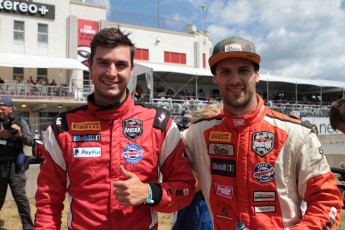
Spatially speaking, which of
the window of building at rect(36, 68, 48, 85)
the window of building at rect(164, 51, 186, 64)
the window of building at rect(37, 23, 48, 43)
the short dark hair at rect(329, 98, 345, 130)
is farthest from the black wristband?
the window of building at rect(164, 51, 186, 64)

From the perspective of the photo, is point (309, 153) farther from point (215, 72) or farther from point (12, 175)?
point (12, 175)

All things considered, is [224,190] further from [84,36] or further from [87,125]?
[84,36]

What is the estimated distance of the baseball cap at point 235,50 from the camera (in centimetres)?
214

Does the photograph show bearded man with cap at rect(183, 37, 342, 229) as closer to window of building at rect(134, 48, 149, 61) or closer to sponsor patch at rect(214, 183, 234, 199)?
sponsor patch at rect(214, 183, 234, 199)

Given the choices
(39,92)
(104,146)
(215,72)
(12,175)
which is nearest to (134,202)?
(104,146)

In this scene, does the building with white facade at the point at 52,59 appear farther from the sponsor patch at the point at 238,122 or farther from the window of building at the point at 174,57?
the sponsor patch at the point at 238,122

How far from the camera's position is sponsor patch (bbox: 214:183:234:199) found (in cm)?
217

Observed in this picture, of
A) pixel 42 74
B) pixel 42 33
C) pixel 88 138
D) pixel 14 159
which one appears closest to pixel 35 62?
pixel 42 74

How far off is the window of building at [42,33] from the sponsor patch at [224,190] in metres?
27.4

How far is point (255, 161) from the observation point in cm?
212

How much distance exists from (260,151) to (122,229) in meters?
0.90

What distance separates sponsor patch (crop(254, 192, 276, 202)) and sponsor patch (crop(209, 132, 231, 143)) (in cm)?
35

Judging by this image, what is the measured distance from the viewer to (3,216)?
21.3 ft

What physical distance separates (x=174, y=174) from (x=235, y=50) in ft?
2.67
